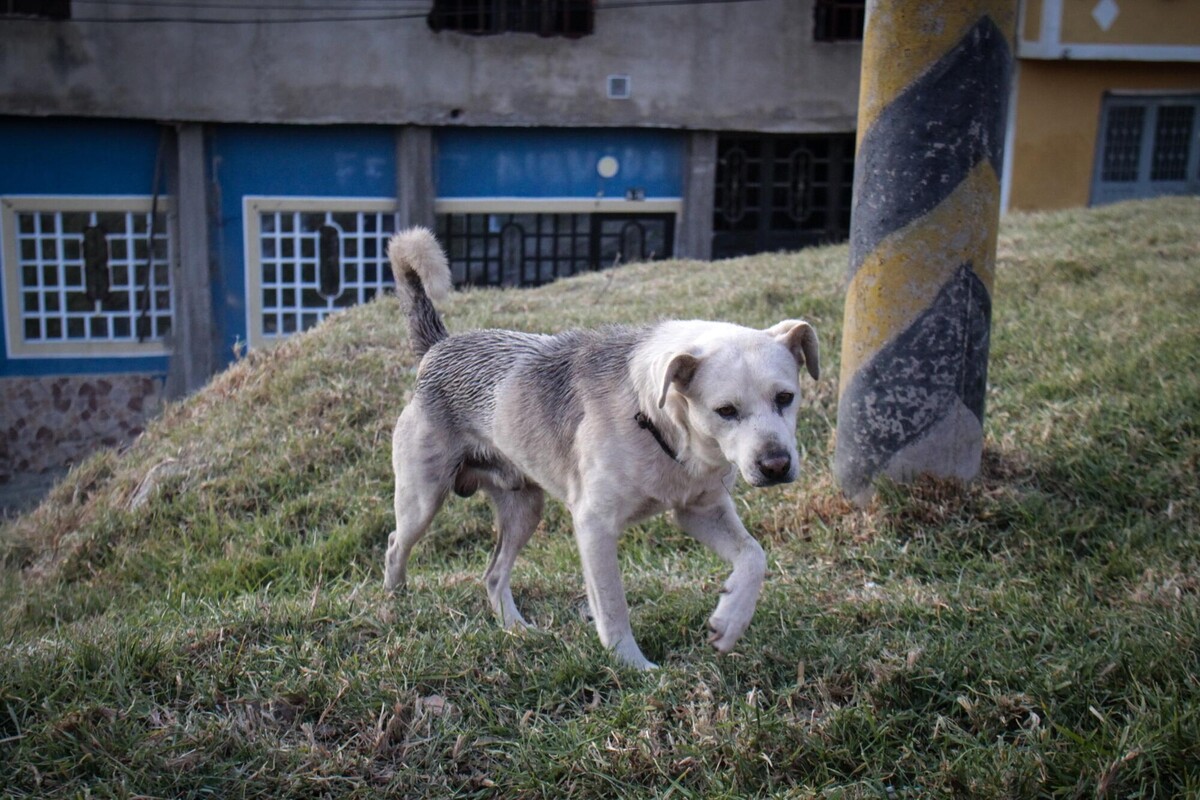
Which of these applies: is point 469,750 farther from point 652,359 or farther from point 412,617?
point 652,359

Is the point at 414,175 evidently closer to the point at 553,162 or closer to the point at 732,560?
the point at 553,162

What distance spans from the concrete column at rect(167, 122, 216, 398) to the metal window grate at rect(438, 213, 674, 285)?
3.16m

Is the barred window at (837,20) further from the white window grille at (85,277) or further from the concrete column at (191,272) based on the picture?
the white window grille at (85,277)

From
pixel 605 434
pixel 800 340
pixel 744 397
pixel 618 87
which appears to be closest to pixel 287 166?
pixel 618 87

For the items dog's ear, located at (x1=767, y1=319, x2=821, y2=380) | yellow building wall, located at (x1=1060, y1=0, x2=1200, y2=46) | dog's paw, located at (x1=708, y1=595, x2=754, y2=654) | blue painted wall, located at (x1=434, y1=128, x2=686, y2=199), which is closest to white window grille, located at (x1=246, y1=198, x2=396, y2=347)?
blue painted wall, located at (x1=434, y1=128, x2=686, y2=199)

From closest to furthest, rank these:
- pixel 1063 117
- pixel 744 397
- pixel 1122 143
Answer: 1. pixel 744 397
2. pixel 1063 117
3. pixel 1122 143

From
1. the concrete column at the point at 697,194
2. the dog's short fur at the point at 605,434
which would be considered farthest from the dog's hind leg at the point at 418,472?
the concrete column at the point at 697,194

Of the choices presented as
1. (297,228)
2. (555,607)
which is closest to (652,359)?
(555,607)

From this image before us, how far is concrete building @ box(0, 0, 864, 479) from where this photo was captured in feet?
48.9

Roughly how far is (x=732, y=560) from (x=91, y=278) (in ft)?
44.9

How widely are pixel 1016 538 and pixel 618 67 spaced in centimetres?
1289

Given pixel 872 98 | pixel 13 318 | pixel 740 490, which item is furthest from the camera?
pixel 13 318

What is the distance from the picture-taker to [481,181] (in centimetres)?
1628

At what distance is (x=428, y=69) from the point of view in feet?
51.7
